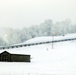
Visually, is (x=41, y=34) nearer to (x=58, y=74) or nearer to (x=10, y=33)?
(x=10, y=33)

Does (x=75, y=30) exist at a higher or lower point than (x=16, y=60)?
higher

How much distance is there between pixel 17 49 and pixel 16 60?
2321 cm

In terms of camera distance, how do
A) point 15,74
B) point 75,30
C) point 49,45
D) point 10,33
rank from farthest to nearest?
point 75,30 → point 10,33 → point 49,45 → point 15,74

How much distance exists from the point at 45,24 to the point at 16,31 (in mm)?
19759

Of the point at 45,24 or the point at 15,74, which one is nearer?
the point at 15,74

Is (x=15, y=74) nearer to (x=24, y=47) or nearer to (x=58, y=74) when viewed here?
(x=58, y=74)

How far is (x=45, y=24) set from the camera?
153m

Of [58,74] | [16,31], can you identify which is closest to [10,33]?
[16,31]

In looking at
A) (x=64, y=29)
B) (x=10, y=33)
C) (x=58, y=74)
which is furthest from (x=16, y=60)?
(x=64, y=29)

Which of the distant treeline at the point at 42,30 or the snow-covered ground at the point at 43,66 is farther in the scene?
the distant treeline at the point at 42,30

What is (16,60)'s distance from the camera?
48875 mm

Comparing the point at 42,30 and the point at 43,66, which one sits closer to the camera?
the point at 43,66

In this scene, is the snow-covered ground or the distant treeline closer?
the snow-covered ground

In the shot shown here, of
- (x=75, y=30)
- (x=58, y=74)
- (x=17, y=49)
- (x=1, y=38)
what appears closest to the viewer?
(x=58, y=74)
